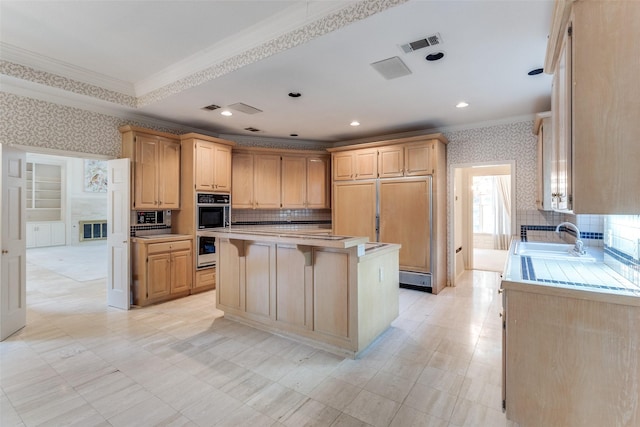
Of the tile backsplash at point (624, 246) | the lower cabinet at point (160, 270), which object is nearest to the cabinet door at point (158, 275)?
the lower cabinet at point (160, 270)

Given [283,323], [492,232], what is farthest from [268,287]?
[492,232]

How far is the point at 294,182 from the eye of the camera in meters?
5.81

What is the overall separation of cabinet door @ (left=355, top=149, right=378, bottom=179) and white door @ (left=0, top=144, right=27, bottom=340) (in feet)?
14.8

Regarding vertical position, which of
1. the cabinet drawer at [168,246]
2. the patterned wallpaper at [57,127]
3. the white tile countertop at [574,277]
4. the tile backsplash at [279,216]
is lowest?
the cabinet drawer at [168,246]

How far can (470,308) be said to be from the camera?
3.87 meters

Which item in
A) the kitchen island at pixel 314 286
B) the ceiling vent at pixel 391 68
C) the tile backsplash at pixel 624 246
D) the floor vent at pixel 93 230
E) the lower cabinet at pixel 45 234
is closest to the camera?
the tile backsplash at pixel 624 246

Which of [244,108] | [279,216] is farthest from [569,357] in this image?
[279,216]

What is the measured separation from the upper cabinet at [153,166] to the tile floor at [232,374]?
162 centimetres

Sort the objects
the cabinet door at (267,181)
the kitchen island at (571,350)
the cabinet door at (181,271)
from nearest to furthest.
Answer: the kitchen island at (571,350), the cabinet door at (181,271), the cabinet door at (267,181)

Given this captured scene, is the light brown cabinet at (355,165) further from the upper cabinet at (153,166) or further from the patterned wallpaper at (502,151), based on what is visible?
the upper cabinet at (153,166)

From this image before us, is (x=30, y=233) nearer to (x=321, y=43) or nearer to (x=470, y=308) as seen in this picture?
(x=321, y=43)

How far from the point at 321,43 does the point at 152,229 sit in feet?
12.2

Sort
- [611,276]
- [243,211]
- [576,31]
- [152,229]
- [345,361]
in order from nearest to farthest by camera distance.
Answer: [576,31]
[611,276]
[345,361]
[152,229]
[243,211]

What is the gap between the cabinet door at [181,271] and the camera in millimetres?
4266
